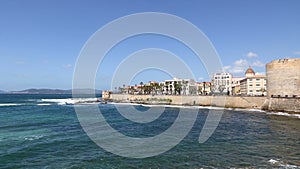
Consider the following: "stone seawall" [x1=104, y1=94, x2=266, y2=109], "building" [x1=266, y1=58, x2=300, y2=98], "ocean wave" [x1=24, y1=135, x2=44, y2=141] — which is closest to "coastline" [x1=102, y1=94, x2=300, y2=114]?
"stone seawall" [x1=104, y1=94, x2=266, y2=109]

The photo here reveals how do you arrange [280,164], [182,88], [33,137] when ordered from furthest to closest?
[182,88] → [33,137] → [280,164]

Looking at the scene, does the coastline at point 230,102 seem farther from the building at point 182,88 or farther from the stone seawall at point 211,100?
the building at point 182,88

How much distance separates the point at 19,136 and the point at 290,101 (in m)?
37.1

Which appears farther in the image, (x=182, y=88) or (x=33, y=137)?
(x=182, y=88)

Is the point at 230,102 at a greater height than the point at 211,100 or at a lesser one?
lesser

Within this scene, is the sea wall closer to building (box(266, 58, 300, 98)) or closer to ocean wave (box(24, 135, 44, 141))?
building (box(266, 58, 300, 98))

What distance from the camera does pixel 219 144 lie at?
1652 centimetres

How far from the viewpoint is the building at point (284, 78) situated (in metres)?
39.3

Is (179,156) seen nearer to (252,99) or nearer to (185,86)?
(252,99)

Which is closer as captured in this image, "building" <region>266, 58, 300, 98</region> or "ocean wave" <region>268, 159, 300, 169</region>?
"ocean wave" <region>268, 159, 300, 169</region>

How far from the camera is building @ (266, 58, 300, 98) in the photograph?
39344 mm

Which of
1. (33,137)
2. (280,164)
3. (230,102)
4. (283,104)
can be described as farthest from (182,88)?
(280,164)

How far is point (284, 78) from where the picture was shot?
133 feet

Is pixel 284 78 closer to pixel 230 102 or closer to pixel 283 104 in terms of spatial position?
pixel 283 104
